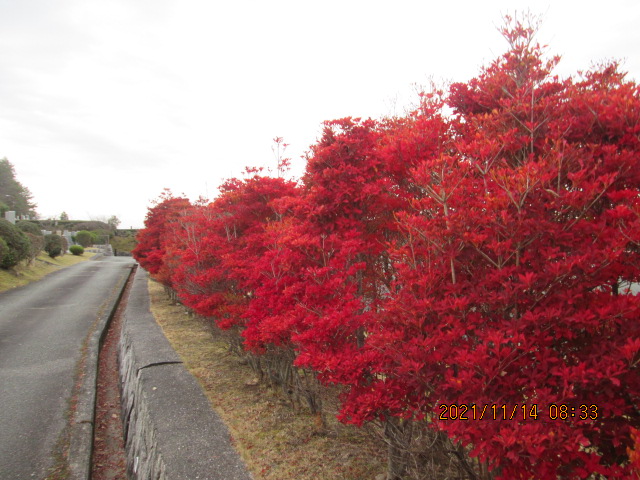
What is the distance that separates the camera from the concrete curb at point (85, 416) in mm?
4660

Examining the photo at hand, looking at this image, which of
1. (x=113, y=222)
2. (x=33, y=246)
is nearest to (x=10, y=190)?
(x=113, y=222)

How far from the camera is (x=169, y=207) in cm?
1689

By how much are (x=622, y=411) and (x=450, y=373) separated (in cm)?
Result: 85

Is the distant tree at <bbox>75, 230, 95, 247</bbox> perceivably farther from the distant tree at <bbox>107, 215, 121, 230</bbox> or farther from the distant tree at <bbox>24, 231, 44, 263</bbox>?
the distant tree at <bbox>24, 231, 44, 263</bbox>

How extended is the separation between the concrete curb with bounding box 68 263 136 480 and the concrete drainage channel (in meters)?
0.01

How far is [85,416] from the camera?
5.83 metres

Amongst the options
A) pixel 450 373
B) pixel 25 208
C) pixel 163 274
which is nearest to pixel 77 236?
pixel 25 208

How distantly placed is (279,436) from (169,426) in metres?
1.25

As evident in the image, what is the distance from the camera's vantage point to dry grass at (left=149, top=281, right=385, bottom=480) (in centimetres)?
376

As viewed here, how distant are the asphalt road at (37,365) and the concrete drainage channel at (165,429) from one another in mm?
405

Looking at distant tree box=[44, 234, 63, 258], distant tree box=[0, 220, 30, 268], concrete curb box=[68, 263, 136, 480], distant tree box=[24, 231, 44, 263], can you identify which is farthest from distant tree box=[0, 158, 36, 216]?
concrete curb box=[68, 263, 136, 480]
